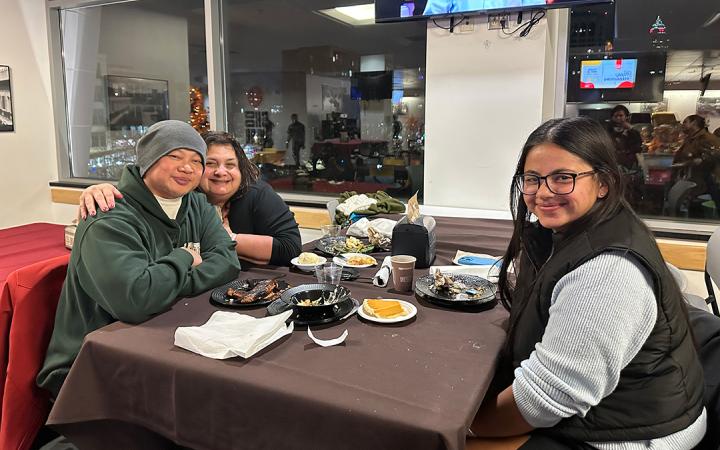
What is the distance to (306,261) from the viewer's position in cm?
191

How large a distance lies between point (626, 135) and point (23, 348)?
3403 mm

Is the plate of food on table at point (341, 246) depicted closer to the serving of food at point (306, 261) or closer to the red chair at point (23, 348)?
the serving of food at point (306, 261)

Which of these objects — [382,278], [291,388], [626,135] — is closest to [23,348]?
[291,388]

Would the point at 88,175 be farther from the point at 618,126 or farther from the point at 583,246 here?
the point at 583,246

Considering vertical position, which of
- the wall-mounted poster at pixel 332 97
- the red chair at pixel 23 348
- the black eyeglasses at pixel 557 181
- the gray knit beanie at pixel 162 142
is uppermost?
the wall-mounted poster at pixel 332 97

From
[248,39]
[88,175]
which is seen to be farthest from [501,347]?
[88,175]

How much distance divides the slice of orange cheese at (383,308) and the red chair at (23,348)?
995mm

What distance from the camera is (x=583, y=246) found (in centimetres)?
104

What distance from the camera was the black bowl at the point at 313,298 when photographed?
1358mm

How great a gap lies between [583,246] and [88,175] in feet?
17.2

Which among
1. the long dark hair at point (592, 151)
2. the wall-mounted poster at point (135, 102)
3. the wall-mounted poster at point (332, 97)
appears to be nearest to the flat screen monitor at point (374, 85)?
the wall-mounted poster at point (332, 97)

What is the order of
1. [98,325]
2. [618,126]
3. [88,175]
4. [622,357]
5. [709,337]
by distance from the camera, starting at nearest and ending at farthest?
1. [622,357]
2. [709,337]
3. [98,325]
4. [618,126]
5. [88,175]

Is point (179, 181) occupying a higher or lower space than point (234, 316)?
higher

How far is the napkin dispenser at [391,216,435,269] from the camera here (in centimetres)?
191
